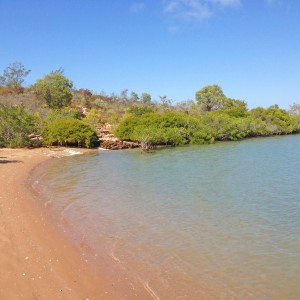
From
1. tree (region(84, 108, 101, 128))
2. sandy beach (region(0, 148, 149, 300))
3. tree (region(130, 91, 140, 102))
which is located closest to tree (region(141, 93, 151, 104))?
tree (region(130, 91, 140, 102))

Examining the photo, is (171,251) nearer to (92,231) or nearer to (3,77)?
(92,231)

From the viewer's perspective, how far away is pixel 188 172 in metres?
21.4

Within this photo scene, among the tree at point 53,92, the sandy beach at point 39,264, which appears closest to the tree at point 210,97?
the tree at point 53,92

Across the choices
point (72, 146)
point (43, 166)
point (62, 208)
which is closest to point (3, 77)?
point (72, 146)

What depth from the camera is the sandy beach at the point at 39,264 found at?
20.9 ft

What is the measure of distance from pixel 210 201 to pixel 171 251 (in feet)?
18.2

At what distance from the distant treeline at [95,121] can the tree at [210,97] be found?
5521 mm

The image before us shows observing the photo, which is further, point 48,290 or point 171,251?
point 171,251

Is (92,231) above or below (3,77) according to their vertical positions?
below

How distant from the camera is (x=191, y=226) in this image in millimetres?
10492

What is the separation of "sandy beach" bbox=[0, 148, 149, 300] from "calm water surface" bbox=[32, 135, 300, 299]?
58cm

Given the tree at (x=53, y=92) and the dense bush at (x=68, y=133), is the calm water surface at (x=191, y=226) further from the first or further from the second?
the tree at (x=53, y=92)

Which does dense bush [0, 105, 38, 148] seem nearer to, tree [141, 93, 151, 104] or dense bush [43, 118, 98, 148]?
dense bush [43, 118, 98, 148]

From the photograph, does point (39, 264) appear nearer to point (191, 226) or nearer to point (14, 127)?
point (191, 226)
